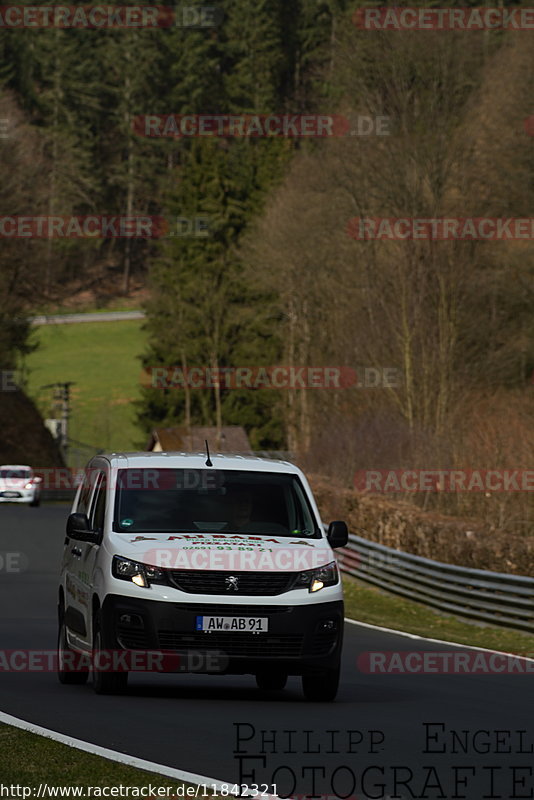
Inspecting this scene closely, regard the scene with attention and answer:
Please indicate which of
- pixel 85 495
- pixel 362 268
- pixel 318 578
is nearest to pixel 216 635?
pixel 318 578

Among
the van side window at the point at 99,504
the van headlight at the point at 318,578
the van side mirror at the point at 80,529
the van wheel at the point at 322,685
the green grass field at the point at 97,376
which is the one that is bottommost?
the van wheel at the point at 322,685

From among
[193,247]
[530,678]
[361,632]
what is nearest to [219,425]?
[193,247]

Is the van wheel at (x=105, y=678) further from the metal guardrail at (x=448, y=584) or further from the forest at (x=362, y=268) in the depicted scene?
the forest at (x=362, y=268)

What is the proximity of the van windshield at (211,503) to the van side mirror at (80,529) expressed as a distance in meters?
0.23

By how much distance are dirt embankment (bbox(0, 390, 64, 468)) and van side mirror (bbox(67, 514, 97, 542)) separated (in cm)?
6969

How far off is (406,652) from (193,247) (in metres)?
85.8

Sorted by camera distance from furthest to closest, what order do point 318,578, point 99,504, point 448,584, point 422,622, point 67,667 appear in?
point 448,584, point 422,622, point 67,667, point 99,504, point 318,578

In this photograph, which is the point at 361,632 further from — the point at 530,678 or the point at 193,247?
the point at 193,247

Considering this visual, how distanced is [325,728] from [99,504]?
3.75m

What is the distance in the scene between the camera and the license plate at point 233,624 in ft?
42.5

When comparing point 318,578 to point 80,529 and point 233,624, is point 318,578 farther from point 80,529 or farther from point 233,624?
A: point 80,529

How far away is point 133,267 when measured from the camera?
474 ft

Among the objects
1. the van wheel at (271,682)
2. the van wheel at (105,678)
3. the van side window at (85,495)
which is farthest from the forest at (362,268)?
the van wheel at (105,678)

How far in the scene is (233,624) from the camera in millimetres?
12992
